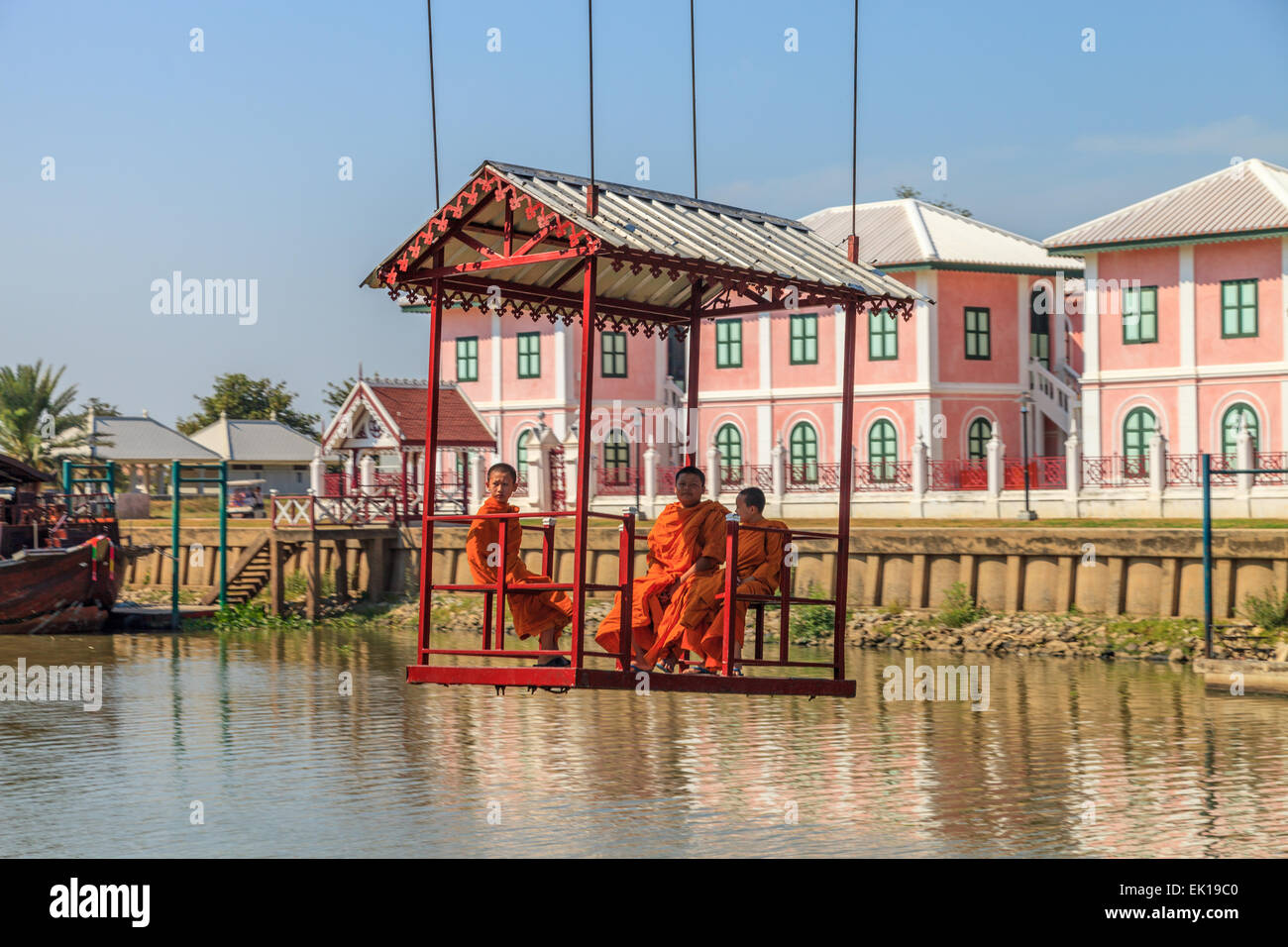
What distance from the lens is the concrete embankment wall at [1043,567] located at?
28766 mm

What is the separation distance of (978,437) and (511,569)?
3471cm

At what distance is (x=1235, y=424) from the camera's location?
139ft

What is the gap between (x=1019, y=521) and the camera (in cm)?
3606

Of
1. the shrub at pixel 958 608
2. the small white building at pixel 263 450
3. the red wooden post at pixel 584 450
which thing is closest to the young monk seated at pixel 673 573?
the red wooden post at pixel 584 450

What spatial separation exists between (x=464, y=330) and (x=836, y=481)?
1573 centimetres

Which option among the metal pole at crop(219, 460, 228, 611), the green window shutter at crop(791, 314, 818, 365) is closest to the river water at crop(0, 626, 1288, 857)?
the metal pole at crop(219, 460, 228, 611)

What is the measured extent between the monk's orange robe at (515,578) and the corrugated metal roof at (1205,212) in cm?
3182

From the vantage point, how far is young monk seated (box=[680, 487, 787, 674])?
14.1 m

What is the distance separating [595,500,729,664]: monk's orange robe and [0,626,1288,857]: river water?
4049mm

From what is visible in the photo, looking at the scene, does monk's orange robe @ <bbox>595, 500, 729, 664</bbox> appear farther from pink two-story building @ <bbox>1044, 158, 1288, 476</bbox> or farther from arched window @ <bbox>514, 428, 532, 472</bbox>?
arched window @ <bbox>514, 428, 532, 472</bbox>

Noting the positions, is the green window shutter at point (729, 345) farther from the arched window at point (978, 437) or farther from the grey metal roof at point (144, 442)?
the grey metal roof at point (144, 442)

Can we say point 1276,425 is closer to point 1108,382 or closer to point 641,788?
point 1108,382
